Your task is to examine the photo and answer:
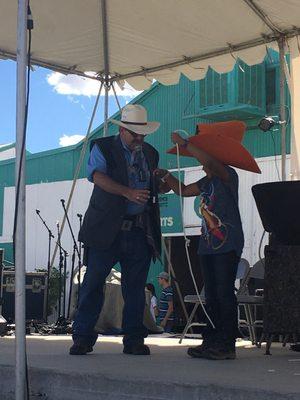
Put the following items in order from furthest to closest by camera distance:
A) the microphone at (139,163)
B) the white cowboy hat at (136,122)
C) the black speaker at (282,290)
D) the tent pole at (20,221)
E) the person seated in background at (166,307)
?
the person seated in background at (166,307), the microphone at (139,163), the white cowboy hat at (136,122), the black speaker at (282,290), the tent pole at (20,221)

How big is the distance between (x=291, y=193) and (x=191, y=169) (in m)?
12.2

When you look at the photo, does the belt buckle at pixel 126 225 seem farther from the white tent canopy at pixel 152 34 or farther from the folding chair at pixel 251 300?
the white tent canopy at pixel 152 34

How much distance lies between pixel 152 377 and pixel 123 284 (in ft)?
4.99

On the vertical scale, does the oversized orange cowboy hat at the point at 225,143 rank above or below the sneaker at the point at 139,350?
above

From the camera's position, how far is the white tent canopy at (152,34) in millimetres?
6266

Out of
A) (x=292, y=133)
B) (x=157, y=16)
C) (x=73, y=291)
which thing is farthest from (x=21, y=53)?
(x=73, y=291)

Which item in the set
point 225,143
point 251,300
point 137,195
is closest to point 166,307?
point 251,300

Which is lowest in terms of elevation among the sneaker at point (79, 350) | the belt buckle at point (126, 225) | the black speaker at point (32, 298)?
the sneaker at point (79, 350)

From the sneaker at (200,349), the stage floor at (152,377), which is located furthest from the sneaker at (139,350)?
the sneaker at (200,349)

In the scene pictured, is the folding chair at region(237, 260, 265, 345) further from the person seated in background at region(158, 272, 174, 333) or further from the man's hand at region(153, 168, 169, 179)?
the person seated in background at region(158, 272, 174, 333)

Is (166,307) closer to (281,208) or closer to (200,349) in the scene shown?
Result: (200,349)

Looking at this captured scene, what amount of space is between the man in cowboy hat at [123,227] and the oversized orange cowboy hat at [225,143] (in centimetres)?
38

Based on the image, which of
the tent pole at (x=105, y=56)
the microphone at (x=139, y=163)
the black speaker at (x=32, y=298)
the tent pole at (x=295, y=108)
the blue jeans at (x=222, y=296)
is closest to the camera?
the blue jeans at (x=222, y=296)

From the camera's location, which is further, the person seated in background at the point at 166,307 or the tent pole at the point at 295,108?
the person seated in background at the point at 166,307
